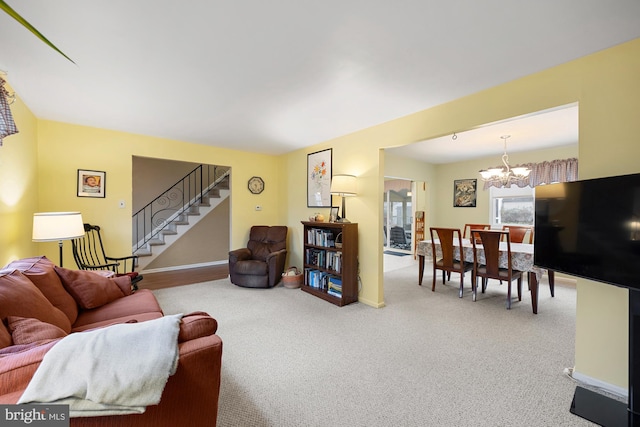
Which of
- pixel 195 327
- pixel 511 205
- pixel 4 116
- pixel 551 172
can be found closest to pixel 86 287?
pixel 4 116

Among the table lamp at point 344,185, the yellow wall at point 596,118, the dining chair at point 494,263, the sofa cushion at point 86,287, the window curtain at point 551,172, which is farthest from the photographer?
the window curtain at point 551,172

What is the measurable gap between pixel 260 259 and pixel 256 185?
4.70ft

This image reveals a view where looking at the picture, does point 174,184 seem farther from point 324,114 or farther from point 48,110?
point 324,114

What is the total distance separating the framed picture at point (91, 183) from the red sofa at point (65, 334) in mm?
1914

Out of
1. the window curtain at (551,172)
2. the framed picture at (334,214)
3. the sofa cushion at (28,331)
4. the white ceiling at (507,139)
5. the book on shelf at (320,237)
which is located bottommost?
the sofa cushion at (28,331)

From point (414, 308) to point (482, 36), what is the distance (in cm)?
290

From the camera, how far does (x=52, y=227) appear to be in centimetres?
250

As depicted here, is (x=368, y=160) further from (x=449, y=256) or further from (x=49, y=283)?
(x=49, y=283)

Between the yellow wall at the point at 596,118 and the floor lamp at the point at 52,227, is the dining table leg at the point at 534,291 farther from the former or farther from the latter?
the floor lamp at the point at 52,227

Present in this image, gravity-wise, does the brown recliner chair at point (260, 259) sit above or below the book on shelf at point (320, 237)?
below

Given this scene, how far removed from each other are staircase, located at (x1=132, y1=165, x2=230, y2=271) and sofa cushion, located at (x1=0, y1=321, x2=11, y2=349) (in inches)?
185

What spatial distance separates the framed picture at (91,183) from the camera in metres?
3.51

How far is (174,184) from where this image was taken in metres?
6.57

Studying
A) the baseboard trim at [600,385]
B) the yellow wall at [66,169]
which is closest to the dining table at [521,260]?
the baseboard trim at [600,385]
